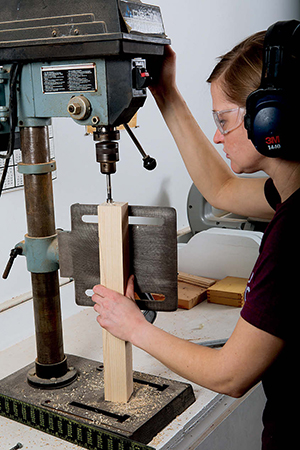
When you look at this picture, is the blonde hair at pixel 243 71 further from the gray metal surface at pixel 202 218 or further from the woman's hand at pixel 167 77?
the gray metal surface at pixel 202 218

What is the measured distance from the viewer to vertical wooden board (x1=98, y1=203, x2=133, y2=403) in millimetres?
1170

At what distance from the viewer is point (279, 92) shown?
945 millimetres

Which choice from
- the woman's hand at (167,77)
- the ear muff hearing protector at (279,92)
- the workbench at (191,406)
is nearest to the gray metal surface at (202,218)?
the workbench at (191,406)

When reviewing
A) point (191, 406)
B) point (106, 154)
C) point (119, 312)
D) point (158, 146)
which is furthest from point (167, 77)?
point (158, 146)

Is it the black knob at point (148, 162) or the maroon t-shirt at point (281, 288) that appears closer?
the maroon t-shirt at point (281, 288)

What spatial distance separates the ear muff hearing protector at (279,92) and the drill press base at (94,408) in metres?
0.65

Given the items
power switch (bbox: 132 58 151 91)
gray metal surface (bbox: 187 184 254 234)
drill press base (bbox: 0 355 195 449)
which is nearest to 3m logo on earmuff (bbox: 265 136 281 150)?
power switch (bbox: 132 58 151 91)

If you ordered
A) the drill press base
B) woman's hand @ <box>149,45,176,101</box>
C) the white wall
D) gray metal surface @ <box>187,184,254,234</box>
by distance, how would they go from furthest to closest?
gray metal surface @ <box>187,184,254,234</box> < the white wall < woman's hand @ <box>149,45,176,101</box> < the drill press base

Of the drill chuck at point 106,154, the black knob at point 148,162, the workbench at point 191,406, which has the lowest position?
the workbench at point 191,406

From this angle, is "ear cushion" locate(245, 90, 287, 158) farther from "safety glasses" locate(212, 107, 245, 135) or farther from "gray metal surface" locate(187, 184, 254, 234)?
"gray metal surface" locate(187, 184, 254, 234)

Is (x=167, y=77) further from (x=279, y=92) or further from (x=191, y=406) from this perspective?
(x=191, y=406)

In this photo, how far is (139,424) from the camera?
117 centimetres

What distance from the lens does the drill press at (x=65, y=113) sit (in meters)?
1.08

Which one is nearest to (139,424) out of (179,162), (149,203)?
(149,203)
